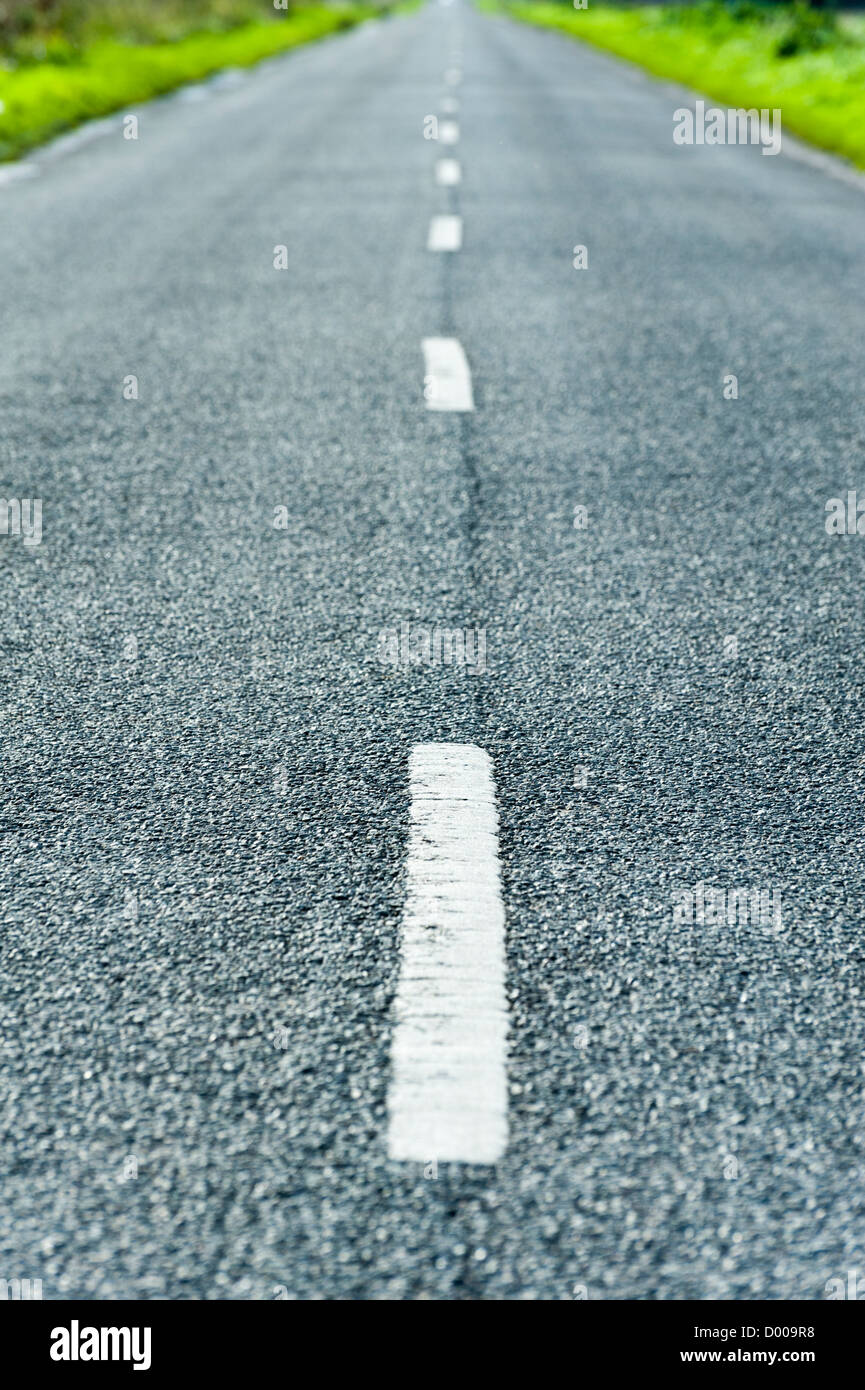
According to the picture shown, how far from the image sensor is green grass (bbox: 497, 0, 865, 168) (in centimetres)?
1634

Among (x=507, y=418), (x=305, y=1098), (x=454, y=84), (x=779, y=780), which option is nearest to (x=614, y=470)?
(x=507, y=418)

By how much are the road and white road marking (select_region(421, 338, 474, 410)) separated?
81mm

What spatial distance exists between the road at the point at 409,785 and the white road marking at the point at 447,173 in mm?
5275

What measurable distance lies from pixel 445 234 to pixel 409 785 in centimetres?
760

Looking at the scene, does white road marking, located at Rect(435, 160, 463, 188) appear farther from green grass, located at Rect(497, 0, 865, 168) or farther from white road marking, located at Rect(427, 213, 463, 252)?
green grass, located at Rect(497, 0, 865, 168)

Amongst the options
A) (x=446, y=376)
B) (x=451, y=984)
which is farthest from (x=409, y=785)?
(x=446, y=376)

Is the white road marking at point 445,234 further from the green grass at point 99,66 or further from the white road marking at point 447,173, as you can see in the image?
the green grass at point 99,66

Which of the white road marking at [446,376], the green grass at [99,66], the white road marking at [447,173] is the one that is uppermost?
the green grass at [99,66]

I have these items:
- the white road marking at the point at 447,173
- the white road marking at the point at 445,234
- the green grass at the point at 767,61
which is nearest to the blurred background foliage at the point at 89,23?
the white road marking at the point at 447,173

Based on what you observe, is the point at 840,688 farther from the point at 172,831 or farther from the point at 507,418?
the point at 507,418

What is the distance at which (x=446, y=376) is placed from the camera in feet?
20.3

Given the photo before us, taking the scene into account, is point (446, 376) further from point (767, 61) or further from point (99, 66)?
point (767, 61)

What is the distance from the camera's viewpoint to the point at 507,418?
5602 millimetres

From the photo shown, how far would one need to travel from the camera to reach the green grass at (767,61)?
643 inches
